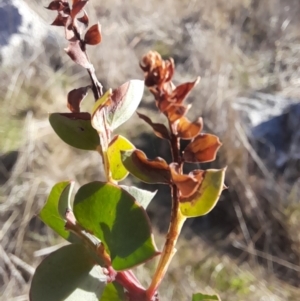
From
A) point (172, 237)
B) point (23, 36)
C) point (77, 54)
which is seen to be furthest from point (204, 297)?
point (23, 36)

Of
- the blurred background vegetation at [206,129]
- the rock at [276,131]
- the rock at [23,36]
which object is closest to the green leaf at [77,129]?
the blurred background vegetation at [206,129]

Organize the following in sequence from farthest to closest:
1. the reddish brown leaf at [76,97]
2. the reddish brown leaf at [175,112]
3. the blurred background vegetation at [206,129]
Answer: the blurred background vegetation at [206,129] → the reddish brown leaf at [76,97] → the reddish brown leaf at [175,112]

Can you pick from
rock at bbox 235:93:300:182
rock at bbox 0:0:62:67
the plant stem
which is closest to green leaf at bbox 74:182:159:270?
the plant stem

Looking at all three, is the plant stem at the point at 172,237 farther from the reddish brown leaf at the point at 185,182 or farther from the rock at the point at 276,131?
the rock at the point at 276,131

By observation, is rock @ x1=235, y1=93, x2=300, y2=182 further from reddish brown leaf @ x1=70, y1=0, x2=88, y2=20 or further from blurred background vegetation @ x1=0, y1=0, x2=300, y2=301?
reddish brown leaf @ x1=70, y1=0, x2=88, y2=20

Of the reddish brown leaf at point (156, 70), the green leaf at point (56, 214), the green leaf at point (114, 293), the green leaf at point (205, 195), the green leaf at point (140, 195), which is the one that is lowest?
the green leaf at point (114, 293)
